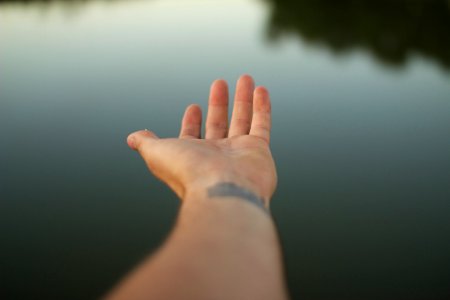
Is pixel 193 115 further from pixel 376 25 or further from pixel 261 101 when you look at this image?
pixel 376 25

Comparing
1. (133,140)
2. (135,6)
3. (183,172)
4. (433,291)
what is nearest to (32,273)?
(133,140)

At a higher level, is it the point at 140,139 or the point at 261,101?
the point at 261,101

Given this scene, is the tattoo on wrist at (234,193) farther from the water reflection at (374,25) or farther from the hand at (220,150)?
the water reflection at (374,25)

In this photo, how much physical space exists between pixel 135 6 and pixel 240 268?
9.10m

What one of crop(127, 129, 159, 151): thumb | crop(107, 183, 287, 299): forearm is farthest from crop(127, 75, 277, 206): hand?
crop(107, 183, 287, 299): forearm

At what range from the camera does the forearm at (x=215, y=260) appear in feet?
1.72

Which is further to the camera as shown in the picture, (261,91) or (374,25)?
(374,25)

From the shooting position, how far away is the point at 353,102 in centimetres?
368

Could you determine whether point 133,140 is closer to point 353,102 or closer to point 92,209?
point 92,209

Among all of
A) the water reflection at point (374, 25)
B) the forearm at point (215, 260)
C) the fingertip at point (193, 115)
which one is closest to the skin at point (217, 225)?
the forearm at point (215, 260)

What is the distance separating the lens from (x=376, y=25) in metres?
7.03

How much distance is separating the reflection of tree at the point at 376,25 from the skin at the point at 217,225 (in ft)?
15.8

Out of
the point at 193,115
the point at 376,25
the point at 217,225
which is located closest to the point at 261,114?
the point at 193,115

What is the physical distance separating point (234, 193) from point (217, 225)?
134 millimetres
